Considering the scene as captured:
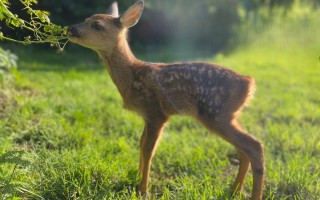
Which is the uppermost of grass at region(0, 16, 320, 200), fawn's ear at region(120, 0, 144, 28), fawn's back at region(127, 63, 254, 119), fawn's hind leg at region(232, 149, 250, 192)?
fawn's ear at region(120, 0, 144, 28)

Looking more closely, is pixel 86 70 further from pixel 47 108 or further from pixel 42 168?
pixel 42 168

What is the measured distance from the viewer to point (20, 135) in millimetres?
5016

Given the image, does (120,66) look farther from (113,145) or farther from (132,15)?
(113,145)

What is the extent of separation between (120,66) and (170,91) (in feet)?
1.94

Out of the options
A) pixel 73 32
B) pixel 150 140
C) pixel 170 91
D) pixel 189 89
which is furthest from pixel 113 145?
pixel 73 32

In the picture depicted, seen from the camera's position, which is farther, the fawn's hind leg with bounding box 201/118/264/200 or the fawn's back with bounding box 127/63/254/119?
the fawn's back with bounding box 127/63/254/119

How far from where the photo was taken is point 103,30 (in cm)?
457

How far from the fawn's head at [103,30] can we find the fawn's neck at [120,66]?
0.20 ft

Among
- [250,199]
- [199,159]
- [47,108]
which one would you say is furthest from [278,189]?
[47,108]

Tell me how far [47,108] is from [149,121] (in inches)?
82.8

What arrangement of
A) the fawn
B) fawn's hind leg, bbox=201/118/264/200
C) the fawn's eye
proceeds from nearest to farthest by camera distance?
fawn's hind leg, bbox=201/118/264/200
the fawn
the fawn's eye

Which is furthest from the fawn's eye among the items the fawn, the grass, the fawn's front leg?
the grass

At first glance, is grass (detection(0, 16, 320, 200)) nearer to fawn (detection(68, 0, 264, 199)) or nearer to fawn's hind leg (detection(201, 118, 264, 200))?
fawn's hind leg (detection(201, 118, 264, 200))

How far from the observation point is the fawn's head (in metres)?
4.43
